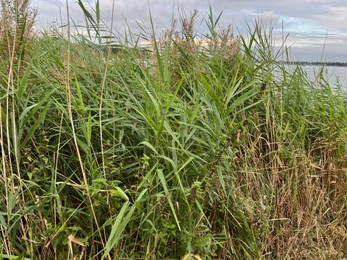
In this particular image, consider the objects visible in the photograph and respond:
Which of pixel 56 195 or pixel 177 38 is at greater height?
pixel 177 38

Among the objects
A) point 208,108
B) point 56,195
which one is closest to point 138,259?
point 56,195

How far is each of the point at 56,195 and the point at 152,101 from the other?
66 cm

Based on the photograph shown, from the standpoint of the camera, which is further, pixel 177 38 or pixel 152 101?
pixel 177 38

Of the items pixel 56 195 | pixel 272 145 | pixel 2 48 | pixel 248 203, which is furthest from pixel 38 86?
pixel 272 145

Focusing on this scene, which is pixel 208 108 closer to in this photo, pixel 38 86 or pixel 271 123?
pixel 271 123

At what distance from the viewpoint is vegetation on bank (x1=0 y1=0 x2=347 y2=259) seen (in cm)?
174

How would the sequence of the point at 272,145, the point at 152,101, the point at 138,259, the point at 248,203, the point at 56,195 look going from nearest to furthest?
the point at 56,195 → the point at 138,259 → the point at 152,101 → the point at 248,203 → the point at 272,145

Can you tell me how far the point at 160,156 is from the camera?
1.81 m

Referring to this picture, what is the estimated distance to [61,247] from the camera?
1722 mm

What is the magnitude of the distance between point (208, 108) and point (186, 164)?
0.43 m

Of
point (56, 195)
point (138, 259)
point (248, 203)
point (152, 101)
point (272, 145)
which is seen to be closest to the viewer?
point (56, 195)

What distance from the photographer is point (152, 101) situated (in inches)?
76.5

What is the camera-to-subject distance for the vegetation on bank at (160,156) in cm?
174

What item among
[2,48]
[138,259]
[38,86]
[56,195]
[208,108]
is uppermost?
[2,48]
